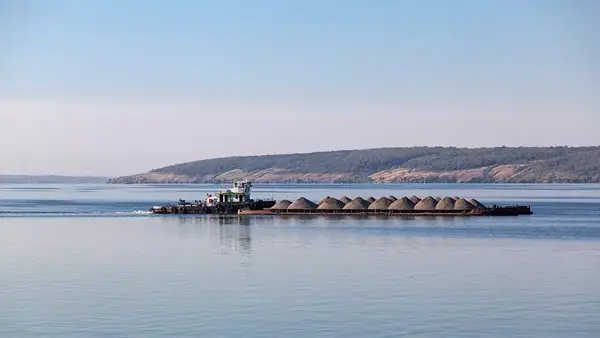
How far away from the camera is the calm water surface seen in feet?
107

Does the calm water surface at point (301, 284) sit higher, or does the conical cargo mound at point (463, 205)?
the conical cargo mound at point (463, 205)

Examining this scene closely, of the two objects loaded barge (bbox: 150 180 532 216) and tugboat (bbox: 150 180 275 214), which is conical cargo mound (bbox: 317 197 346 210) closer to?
loaded barge (bbox: 150 180 532 216)

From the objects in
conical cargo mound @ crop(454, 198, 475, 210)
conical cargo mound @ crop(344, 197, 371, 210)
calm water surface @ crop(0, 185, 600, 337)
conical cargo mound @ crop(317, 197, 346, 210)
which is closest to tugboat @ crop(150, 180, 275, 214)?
conical cargo mound @ crop(317, 197, 346, 210)

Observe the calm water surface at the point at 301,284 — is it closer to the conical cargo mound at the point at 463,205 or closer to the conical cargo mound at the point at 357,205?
the conical cargo mound at the point at 463,205

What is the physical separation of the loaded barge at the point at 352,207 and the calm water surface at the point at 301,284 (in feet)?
109

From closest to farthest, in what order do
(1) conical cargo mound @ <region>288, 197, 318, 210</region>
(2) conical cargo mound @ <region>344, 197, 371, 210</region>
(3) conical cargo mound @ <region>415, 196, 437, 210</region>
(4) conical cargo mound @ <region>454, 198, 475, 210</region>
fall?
(4) conical cargo mound @ <region>454, 198, 475, 210</region> → (3) conical cargo mound @ <region>415, 196, 437, 210</region> → (2) conical cargo mound @ <region>344, 197, 371, 210</region> → (1) conical cargo mound @ <region>288, 197, 318, 210</region>

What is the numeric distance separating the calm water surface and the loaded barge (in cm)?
3317

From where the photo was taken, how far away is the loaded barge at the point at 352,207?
112 meters

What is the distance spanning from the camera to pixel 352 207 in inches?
4513

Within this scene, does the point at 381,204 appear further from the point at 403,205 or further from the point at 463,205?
the point at 463,205

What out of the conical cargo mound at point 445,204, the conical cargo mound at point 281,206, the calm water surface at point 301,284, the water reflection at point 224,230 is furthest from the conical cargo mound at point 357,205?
the calm water surface at point 301,284

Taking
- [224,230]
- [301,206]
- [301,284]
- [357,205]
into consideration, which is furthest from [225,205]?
[301,284]

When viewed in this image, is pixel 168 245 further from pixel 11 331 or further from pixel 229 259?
pixel 11 331

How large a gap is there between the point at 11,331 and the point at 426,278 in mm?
18729
